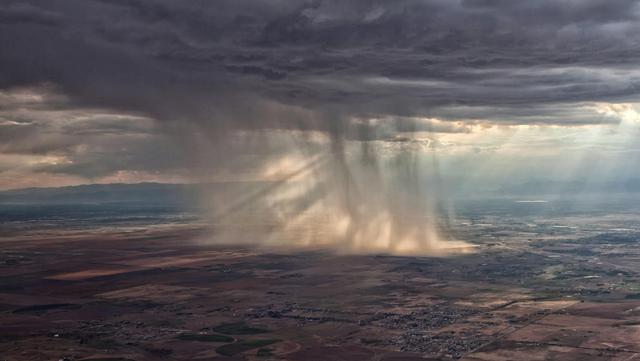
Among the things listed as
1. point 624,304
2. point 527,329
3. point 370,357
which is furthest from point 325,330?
point 624,304

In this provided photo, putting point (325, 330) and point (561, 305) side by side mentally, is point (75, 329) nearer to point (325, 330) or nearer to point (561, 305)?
point (325, 330)

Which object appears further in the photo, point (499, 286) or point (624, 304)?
point (499, 286)

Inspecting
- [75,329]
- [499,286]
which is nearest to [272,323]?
[75,329]

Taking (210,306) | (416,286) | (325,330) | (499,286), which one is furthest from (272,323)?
(499,286)

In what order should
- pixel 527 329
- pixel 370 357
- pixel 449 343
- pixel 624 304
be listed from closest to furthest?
pixel 370 357 < pixel 449 343 < pixel 527 329 < pixel 624 304

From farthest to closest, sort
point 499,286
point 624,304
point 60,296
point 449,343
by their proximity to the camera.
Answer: point 499,286
point 60,296
point 624,304
point 449,343

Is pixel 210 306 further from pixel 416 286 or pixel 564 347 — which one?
pixel 564 347

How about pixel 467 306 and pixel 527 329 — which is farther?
pixel 467 306

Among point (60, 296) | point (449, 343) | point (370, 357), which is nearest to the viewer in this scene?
point (370, 357)

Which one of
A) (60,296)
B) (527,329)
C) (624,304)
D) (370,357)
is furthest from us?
(60,296)
